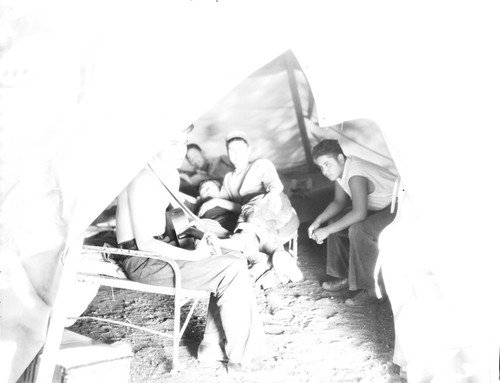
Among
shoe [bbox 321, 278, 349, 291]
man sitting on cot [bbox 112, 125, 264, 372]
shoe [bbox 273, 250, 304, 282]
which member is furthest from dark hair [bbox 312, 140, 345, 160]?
man sitting on cot [bbox 112, 125, 264, 372]

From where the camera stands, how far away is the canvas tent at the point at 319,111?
2.58 meters

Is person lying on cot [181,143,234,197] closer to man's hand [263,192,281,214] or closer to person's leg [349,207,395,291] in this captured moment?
man's hand [263,192,281,214]

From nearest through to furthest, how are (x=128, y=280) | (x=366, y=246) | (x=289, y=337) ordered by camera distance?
(x=128, y=280), (x=289, y=337), (x=366, y=246)

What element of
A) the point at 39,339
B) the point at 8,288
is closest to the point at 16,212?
the point at 8,288

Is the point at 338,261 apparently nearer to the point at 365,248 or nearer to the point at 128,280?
the point at 365,248

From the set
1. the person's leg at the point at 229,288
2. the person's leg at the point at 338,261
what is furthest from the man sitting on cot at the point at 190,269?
the person's leg at the point at 338,261

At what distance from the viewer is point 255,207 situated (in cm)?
407

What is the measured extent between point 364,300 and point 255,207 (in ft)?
3.78

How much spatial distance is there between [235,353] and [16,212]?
1412mm

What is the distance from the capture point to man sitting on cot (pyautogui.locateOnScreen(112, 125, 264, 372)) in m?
2.95

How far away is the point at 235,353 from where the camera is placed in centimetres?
300

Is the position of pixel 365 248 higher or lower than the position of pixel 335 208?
lower

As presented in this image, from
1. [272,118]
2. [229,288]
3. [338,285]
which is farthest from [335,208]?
[229,288]

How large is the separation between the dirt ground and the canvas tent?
1.66 ft
